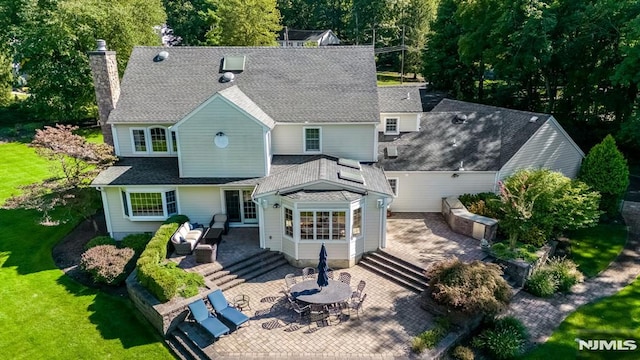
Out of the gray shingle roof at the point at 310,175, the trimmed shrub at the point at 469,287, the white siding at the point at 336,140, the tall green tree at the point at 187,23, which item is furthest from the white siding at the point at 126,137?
the tall green tree at the point at 187,23

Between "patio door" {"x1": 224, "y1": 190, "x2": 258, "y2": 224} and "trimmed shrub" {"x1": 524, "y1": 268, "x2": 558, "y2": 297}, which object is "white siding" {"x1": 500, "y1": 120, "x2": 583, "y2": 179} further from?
"patio door" {"x1": 224, "y1": 190, "x2": 258, "y2": 224}

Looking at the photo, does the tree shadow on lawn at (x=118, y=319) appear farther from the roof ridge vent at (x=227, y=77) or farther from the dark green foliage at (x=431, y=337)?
the roof ridge vent at (x=227, y=77)

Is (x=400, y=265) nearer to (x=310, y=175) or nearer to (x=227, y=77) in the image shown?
(x=310, y=175)

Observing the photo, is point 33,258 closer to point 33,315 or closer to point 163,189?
point 33,315

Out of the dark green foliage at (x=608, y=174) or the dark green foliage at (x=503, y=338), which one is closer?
the dark green foliage at (x=503, y=338)

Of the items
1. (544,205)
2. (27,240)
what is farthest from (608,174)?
(27,240)

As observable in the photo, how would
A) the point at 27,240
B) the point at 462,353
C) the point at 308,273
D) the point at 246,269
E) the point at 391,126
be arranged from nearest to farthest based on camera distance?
1. the point at 462,353
2. the point at 308,273
3. the point at 246,269
4. the point at 27,240
5. the point at 391,126
